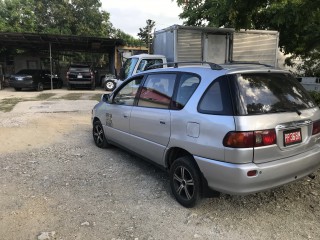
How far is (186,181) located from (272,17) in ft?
34.7

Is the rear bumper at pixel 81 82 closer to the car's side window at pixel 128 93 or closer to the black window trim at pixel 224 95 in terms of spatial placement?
the car's side window at pixel 128 93

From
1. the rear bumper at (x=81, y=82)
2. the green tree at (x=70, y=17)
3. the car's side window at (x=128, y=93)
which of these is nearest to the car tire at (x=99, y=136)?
the car's side window at (x=128, y=93)

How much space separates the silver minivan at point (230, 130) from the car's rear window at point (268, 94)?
0.03 feet

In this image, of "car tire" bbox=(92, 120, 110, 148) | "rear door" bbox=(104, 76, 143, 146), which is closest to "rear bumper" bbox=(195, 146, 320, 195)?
"rear door" bbox=(104, 76, 143, 146)

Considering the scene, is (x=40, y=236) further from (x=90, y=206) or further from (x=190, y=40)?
(x=190, y=40)

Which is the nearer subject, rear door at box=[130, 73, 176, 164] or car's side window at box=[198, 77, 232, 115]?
car's side window at box=[198, 77, 232, 115]

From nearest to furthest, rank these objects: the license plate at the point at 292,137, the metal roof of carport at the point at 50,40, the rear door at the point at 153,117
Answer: the license plate at the point at 292,137 < the rear door at the point at 153,117 < the metal roof of carport at the point at 50,40

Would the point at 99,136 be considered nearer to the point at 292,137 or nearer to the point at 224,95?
the point at 224,95

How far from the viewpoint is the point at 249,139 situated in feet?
10.2

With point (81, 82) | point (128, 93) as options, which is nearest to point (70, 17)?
point (81, 82)

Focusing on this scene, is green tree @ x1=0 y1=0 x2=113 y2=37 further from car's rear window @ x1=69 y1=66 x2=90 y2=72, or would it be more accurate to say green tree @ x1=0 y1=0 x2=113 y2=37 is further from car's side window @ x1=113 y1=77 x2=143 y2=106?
car's side window @ x1=113 y1=77 x2=143 y2=106

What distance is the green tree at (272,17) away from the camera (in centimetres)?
628

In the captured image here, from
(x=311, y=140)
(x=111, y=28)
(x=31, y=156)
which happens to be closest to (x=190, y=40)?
(x=31, y=156)

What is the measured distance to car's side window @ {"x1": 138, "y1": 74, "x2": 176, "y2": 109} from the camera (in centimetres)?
416
